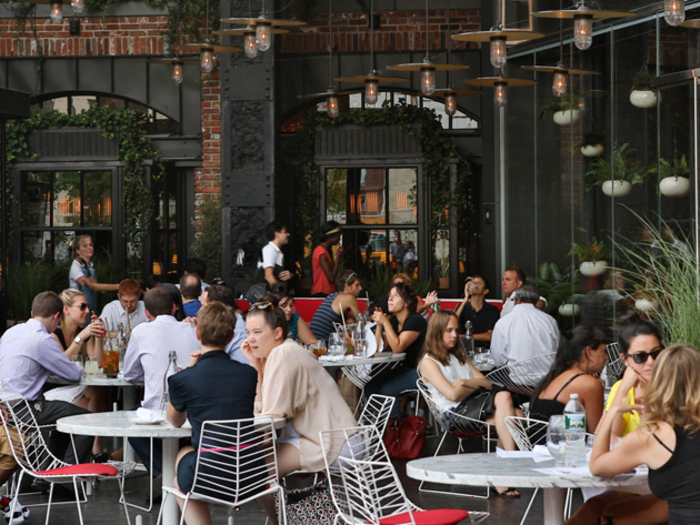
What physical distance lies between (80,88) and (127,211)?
1.80 meters

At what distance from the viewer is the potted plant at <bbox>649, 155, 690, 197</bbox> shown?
28.9 feet

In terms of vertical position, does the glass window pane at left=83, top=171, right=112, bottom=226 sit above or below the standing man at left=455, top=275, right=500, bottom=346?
above

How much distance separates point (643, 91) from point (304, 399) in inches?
218

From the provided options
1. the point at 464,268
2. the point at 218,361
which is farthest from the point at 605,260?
the point at 218,361

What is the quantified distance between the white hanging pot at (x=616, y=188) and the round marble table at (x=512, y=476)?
5833 mm

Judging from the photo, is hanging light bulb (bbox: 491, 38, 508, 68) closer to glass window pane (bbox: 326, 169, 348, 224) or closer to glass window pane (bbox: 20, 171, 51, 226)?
glass window pane (bbox: 326, 169, 348, 224)

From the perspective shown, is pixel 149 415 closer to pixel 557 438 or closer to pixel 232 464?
pixel 232 464

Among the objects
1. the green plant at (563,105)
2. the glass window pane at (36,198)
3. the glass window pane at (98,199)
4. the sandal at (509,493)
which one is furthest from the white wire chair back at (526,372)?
the glass window pane at (36,198)

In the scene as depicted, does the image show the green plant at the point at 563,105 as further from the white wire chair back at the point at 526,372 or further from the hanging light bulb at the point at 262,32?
the white wire chair back at the point at 526,372

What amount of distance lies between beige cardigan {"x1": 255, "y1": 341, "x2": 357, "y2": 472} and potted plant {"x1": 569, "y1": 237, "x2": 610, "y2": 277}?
18.8 feet

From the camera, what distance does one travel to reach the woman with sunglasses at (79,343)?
710 cm

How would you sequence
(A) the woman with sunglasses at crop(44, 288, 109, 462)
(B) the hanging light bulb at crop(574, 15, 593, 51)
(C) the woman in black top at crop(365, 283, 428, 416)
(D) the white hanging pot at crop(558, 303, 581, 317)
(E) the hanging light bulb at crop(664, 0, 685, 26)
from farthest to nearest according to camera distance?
(D) the white hanging pot at crop(558, 303, 581, 317)
(C) the woman in black top at crop(365, 283, 428, 416)
(B) the hanging light bulb at crop(574, 15, 593, 51)
(E) the hanging light bulb at crop(664, 0, 685, 26)
(A) the woman with sunglasses at crop(44, 288, 109, 462)

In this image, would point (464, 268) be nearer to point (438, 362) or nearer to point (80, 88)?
point (80, 88)

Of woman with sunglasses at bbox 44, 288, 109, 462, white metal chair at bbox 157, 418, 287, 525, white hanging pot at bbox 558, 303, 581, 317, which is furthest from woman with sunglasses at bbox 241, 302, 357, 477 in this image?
white hanging pot at bbox 558, 303, 581, 317
